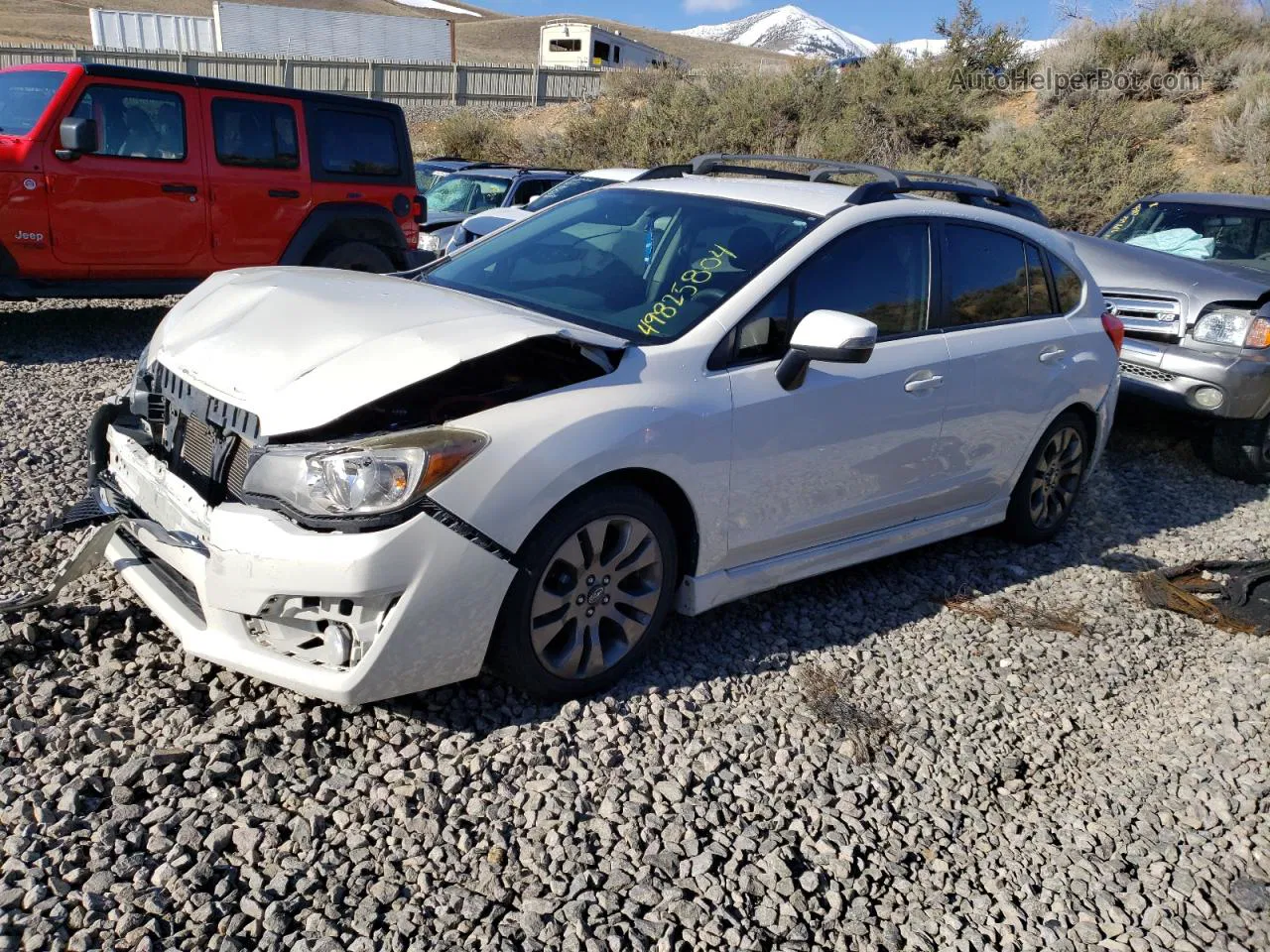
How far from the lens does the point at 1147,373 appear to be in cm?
738

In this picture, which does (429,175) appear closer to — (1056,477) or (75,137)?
(75,137)

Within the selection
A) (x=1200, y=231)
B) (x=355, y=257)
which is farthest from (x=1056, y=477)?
(x=355, y=257)

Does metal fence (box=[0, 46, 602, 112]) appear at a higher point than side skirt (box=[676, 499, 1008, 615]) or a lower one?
higher

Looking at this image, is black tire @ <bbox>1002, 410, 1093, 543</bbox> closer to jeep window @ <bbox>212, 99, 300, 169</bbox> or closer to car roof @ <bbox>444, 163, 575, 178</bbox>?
jeep window @ <bbox>212, 99, 300, 169</bbox>

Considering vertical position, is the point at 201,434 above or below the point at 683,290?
below

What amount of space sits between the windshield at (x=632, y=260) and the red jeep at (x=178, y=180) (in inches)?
179

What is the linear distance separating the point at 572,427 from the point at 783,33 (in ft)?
524

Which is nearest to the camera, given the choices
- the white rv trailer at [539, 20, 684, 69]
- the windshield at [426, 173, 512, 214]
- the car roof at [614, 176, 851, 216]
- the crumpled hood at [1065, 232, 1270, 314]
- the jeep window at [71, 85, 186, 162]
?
the car roof at [614, 176, 851, 216]

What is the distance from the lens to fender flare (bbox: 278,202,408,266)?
8.84 meters

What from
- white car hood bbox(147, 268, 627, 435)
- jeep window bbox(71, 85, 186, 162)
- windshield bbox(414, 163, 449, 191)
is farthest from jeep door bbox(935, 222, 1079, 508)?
windshield bbox(414, 163, 449, 191)

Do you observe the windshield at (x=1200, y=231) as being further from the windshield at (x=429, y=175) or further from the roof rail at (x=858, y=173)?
the windshield at (x=429, y=175)

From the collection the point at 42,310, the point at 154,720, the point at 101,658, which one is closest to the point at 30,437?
the point at 101,658

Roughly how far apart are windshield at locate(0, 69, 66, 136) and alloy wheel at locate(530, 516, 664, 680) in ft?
21.4

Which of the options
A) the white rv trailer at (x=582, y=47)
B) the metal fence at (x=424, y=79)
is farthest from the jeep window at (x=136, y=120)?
the white rv trailer at (x=582, y=47)
